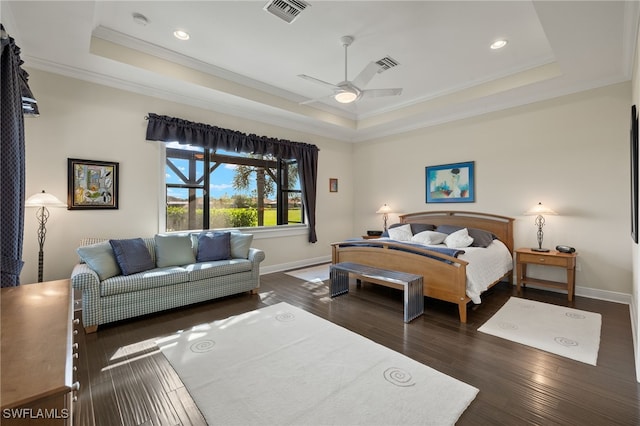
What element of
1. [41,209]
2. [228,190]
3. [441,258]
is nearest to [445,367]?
[441,258]

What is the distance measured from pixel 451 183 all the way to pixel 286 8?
3932 mm

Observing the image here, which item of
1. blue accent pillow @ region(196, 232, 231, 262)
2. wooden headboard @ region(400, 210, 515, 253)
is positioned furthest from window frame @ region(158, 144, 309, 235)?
wooden headboard @ region(400, 210, 515, 253)

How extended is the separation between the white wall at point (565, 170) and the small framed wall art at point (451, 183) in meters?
0.11

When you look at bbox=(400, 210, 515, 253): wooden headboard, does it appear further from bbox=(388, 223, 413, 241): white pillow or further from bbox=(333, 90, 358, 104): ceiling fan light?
bbox=(333, 90, 358, 104): ceiling fan light

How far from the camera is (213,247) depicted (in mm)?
4027

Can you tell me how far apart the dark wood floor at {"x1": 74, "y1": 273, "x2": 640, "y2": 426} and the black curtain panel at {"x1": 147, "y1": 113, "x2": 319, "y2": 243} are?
2430 mm

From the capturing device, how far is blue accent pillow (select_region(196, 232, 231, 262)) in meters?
3.97

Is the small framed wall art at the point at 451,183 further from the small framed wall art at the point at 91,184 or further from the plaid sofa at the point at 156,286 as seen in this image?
the small framed wall art at the point at 91,184

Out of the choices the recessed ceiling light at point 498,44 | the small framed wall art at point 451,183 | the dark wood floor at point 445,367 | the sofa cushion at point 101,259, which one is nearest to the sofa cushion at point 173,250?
the sofa cushion at point 101,259

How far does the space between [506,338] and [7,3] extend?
17.1ft

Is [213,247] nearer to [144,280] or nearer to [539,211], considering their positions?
[144,280]

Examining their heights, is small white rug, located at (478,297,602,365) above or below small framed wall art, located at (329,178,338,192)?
below

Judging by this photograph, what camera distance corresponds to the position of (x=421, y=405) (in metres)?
1.81

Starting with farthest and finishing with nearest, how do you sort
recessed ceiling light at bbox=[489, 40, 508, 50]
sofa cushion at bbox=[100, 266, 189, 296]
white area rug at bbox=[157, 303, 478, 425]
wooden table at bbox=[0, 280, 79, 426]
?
recessed ceiling light at bbox=[489, 40, 508, 50]
sofa cushion at bbox=[100, 266, 189, 296]
white area rug at bbox=[157, 303, 478, 425]
wooden table at bbox=[0, 280, 79, 426]
